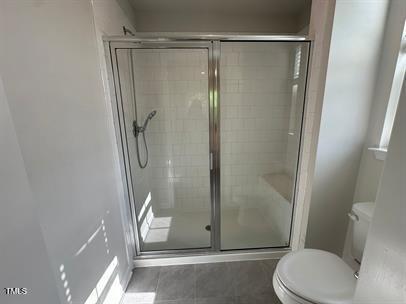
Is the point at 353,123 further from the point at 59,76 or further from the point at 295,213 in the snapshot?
the point at 59,76

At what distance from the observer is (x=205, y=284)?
57.9 inches

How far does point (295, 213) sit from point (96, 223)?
1610 millimetres

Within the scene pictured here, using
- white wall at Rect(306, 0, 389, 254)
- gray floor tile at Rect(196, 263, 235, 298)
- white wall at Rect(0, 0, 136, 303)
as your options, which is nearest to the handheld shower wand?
white wall at Rect(0, 0, 136, 303)

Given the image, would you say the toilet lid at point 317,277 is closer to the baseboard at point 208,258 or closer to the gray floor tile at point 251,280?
the gray floor tile at point 251,280

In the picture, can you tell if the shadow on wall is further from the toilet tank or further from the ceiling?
the ceiling

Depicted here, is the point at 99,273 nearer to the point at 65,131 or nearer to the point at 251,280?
the point at 65,131

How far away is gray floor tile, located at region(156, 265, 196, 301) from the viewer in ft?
4.54

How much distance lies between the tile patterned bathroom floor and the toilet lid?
1.72 feet

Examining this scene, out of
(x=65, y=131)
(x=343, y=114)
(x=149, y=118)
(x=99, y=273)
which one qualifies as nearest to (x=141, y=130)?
(x=149, y=118)

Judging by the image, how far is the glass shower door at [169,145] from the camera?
1.79 metres

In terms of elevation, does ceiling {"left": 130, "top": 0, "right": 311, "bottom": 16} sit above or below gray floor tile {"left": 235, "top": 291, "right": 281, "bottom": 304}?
above

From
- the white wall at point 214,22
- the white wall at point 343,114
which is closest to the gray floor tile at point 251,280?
the white wall at point 343,114

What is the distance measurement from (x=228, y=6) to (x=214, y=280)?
270cm

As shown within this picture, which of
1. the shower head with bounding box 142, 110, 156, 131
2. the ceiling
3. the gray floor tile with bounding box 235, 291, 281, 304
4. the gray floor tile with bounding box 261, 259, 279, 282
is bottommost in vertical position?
the gray floor tile with bounding box 261, 259, 279, 282
